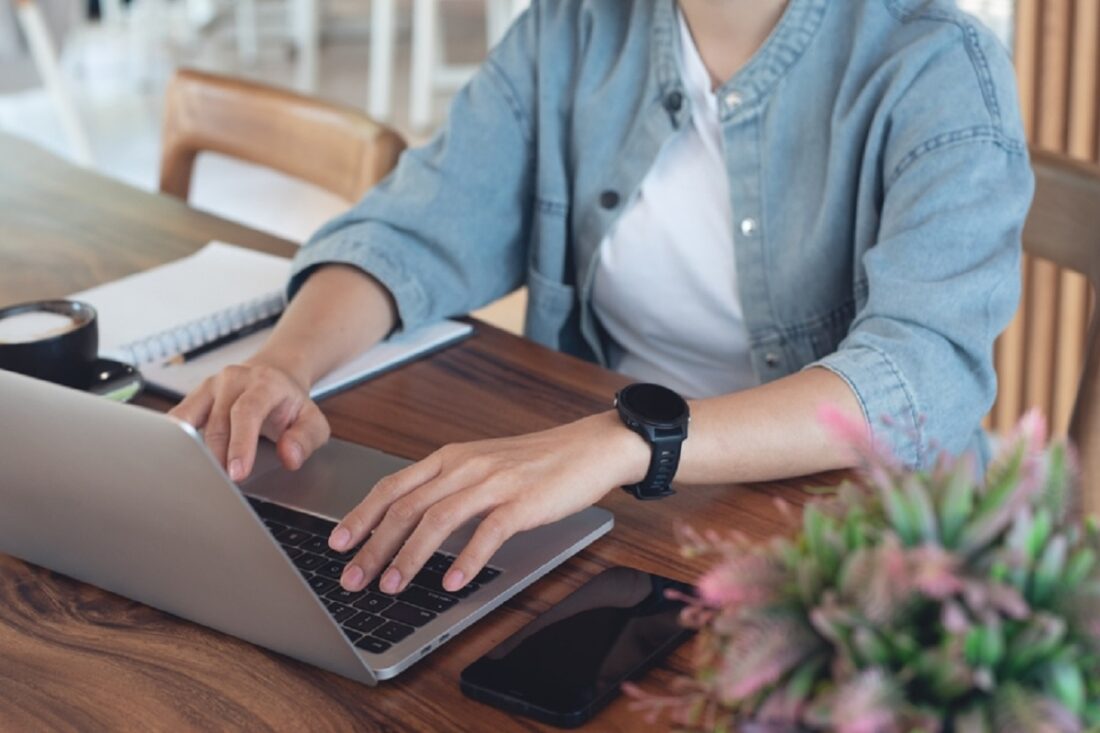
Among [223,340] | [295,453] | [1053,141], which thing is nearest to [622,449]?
[295,453]

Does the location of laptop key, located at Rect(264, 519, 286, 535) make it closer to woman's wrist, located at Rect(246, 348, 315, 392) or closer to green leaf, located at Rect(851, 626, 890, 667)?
woman's wrist, located at Rect(246, 348, 315, 392)

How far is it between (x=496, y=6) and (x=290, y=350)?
4.64 meters

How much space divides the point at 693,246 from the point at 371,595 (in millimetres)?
593

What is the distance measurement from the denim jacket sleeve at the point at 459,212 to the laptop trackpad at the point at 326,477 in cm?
26

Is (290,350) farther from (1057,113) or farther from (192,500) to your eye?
(1057,113)

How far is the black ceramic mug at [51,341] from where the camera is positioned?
40.7 inches

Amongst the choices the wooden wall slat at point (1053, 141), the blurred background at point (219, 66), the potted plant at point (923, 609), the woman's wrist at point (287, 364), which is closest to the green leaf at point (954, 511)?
the potted plant at point (923, 609)

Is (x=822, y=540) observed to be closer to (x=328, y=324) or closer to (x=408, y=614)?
(x=408, y=614)

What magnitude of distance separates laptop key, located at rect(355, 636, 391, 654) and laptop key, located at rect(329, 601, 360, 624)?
23 mm

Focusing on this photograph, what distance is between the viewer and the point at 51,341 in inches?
41.0

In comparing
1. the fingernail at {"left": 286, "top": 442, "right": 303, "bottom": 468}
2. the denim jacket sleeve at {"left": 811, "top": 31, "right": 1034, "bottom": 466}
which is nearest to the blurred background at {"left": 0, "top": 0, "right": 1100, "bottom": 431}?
the denim jacket sleeve at {"left": 811, "top": 31, "right": 1034, "bottom": 466}

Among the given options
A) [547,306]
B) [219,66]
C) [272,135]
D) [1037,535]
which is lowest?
[219,66]

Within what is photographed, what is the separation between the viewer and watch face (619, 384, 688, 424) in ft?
3.08

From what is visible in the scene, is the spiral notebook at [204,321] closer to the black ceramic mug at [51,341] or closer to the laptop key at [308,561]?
the black ceramic mug at [51,341]
